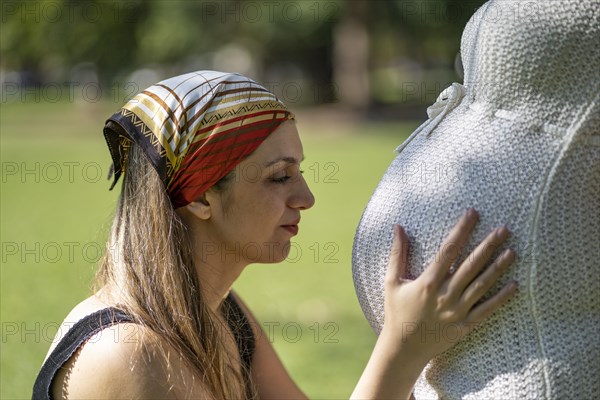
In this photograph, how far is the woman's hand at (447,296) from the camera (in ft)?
6.21

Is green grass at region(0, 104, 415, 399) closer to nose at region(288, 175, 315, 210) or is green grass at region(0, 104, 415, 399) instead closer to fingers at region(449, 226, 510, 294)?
nose at region(288, 175, 315, 210)

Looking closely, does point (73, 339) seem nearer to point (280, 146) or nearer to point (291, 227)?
point (291, 227)

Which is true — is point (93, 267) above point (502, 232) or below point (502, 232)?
below

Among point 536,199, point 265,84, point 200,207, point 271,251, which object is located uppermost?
point 536,199

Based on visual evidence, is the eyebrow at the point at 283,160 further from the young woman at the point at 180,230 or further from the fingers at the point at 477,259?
the fingers at the point at 477,259

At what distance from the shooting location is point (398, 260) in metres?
1.99

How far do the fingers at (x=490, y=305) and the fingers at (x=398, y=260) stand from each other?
0.19 meters

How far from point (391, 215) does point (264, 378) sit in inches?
52.4

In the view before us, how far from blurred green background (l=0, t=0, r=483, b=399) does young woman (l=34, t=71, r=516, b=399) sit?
0.61 meters

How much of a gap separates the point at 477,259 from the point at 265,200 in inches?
34.6

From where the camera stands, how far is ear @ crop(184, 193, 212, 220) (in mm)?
2629

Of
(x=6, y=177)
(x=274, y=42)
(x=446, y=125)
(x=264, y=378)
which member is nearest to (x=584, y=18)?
(x=446, y=125)

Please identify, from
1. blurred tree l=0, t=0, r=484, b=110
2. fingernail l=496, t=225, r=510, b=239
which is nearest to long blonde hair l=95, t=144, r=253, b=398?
fingernail l=496, t=225, r=510, b=239

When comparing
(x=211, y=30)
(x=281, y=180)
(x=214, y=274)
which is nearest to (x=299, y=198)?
(x=281, y=180)
